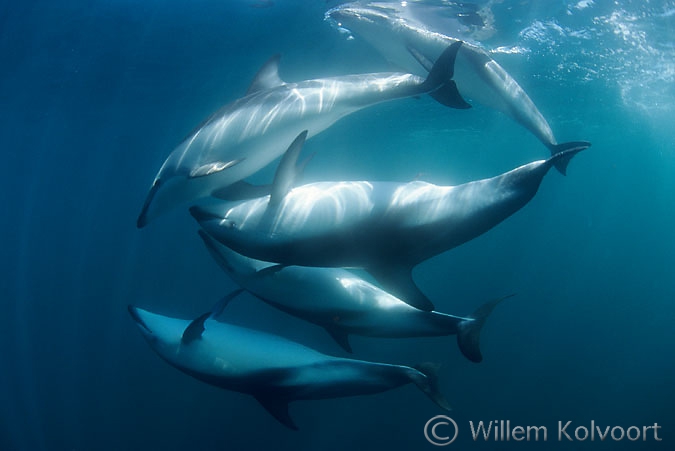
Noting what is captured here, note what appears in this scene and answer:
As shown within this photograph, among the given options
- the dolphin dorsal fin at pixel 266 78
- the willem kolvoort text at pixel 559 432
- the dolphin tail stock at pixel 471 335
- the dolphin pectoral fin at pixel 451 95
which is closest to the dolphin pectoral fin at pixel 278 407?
the dolphin tail stock at pixel 471 335

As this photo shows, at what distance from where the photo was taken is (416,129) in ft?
87.1

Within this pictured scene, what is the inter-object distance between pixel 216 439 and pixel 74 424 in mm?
7016

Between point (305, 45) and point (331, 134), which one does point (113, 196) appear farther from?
point (305, 45)

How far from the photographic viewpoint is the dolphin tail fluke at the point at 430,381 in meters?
5.18

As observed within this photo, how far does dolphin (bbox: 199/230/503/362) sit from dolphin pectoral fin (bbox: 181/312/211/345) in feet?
3.54

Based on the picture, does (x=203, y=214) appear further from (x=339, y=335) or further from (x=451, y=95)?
(x=339, y=335)

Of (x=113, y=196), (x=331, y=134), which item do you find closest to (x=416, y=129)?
(x=331, y=134)

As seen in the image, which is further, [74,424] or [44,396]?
[44,396]

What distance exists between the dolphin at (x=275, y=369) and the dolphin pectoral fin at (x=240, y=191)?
6.55 feet

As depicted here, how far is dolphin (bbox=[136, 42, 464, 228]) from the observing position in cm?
364

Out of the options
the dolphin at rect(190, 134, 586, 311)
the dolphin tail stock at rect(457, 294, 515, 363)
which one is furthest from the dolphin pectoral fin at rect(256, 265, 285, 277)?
the dolphin tail stock at rect(457, 294, 515, 363)

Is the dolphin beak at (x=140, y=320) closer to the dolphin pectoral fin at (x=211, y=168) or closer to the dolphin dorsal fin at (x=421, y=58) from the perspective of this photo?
the dolphin pectoral fin at (x=211, y=168)

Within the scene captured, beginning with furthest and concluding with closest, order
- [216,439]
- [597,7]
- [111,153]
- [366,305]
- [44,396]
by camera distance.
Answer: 1. [111,153]
2. [44,396]
3. [216,439]
4. [597,7]
5. [366,305]

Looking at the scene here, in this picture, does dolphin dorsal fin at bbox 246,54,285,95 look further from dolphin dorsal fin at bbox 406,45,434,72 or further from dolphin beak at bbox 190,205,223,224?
dolphin beak at bbox 190,205,223,224
